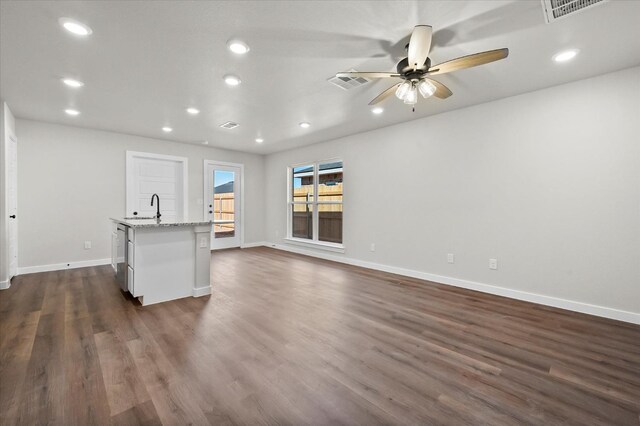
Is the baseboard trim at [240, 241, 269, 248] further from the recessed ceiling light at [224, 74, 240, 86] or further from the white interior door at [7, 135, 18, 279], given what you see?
the recessed ceiling light at [224, 74, 240, 86]

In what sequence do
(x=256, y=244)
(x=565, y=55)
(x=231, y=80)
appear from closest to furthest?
(x=565, y=55) < (x=231, y=80) < (x=256, y=244)

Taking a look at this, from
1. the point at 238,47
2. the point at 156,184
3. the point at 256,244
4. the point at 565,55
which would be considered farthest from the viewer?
the point at 256,244

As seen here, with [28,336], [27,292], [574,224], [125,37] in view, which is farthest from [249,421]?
[27,292]

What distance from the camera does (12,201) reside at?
4.20 m

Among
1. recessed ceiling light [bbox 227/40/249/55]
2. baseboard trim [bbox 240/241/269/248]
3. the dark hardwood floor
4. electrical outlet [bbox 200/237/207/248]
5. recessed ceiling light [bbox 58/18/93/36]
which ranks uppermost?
recessed ceiling light [bbox 227/40/249/55]

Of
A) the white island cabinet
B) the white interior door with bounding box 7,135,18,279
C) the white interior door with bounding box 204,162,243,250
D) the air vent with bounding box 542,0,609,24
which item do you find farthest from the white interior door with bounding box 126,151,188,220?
the air vent with bounding box 542,0,609,24

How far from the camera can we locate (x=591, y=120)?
3.06 meters

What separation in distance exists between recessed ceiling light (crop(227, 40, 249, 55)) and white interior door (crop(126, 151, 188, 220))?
14.0ft

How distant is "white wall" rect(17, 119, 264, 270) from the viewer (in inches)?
184

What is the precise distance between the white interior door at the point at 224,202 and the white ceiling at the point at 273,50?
9.31 ft

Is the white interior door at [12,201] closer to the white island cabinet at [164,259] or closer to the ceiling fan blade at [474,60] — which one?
the white island cabinet at [164,259]

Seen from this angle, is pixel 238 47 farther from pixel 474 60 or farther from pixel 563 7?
pixel 563 7

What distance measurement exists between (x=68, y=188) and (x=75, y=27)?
12.8ft

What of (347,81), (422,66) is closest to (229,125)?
(347,81)
